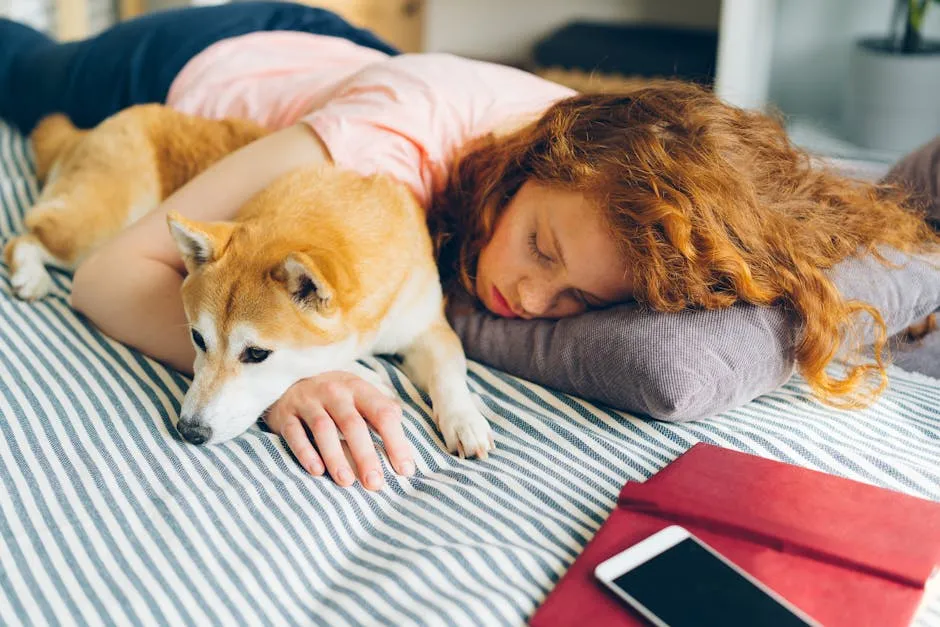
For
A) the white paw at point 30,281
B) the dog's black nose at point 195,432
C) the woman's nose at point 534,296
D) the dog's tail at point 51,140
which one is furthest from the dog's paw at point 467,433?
the dog's tail at point 51,140

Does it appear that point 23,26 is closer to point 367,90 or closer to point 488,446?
point 367,90

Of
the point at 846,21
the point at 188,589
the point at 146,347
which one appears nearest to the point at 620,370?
the point at 188,589

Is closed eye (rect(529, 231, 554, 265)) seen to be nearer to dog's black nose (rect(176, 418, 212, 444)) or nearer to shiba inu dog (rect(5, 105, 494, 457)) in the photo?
shiba inu dog (rect(5, 105, 494, 457))

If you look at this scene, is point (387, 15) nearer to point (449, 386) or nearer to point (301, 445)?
point (449, 386)

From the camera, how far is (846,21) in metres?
2.98

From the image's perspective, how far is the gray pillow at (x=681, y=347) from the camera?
44.4 inches

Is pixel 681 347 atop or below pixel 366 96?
below

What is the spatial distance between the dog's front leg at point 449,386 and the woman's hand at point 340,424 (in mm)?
65

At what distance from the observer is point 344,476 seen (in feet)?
3.41

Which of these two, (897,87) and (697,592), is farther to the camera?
(897,87)

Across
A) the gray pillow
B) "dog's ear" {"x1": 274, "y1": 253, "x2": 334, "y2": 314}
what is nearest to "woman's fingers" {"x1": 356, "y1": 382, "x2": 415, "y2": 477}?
"dog's ear" {"x1": 274, "y1": 253, "x2": 334, "y2": 314}

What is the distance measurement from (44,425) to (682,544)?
79 centimetres

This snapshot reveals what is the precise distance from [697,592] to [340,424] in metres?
0.51

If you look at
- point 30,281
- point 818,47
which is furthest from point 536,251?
point 818,47
